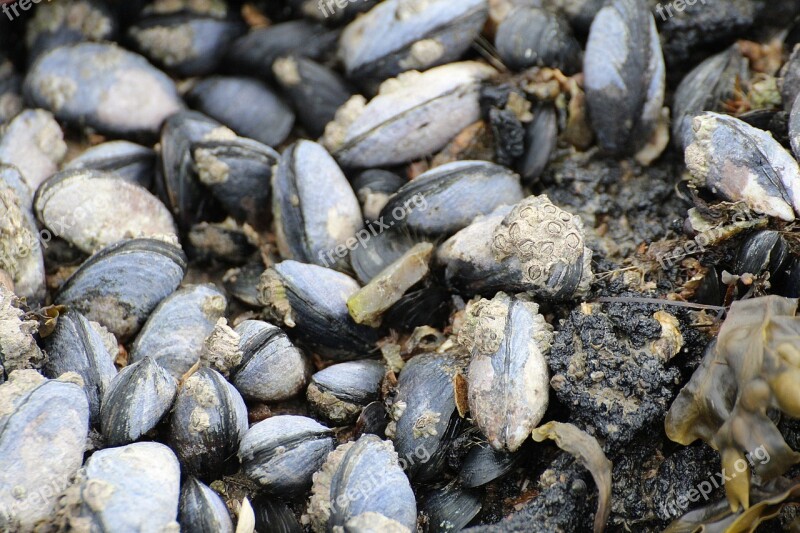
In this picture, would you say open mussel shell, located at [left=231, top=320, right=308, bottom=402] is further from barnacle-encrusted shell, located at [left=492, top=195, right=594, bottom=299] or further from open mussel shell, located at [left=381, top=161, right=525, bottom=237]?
barnacle-encrusted shell, located at [left=492, top=195, right=594, bottom=299]

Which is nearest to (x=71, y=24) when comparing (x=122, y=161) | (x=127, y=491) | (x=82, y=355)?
(x=122, y=161)

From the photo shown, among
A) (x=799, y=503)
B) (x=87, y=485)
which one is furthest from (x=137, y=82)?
(x=799, y=503)

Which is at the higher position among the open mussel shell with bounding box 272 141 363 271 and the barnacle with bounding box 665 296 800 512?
the open mussel shell with bounding box 272 141 363 271

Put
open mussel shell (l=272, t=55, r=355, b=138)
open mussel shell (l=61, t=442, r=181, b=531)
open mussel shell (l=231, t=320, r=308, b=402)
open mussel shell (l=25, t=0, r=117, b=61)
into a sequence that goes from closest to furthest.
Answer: open mussel shell (l=61, t=442, r=181, b=531) → open mussel shell (l=231, t=320, r=308, b=402) → open mussel shell (l=272, t=55, r=355, b=138) → open mussel shell (l=25, t=0, r=117, b=61)

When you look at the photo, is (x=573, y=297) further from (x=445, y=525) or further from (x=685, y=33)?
(x=685, y=33)

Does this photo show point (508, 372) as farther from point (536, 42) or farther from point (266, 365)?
point (536, 42)

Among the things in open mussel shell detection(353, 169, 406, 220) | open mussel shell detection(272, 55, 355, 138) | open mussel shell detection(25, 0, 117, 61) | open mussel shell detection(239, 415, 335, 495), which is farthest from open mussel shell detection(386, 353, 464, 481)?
open mussel shell detection(25, 0, 117, 61)
